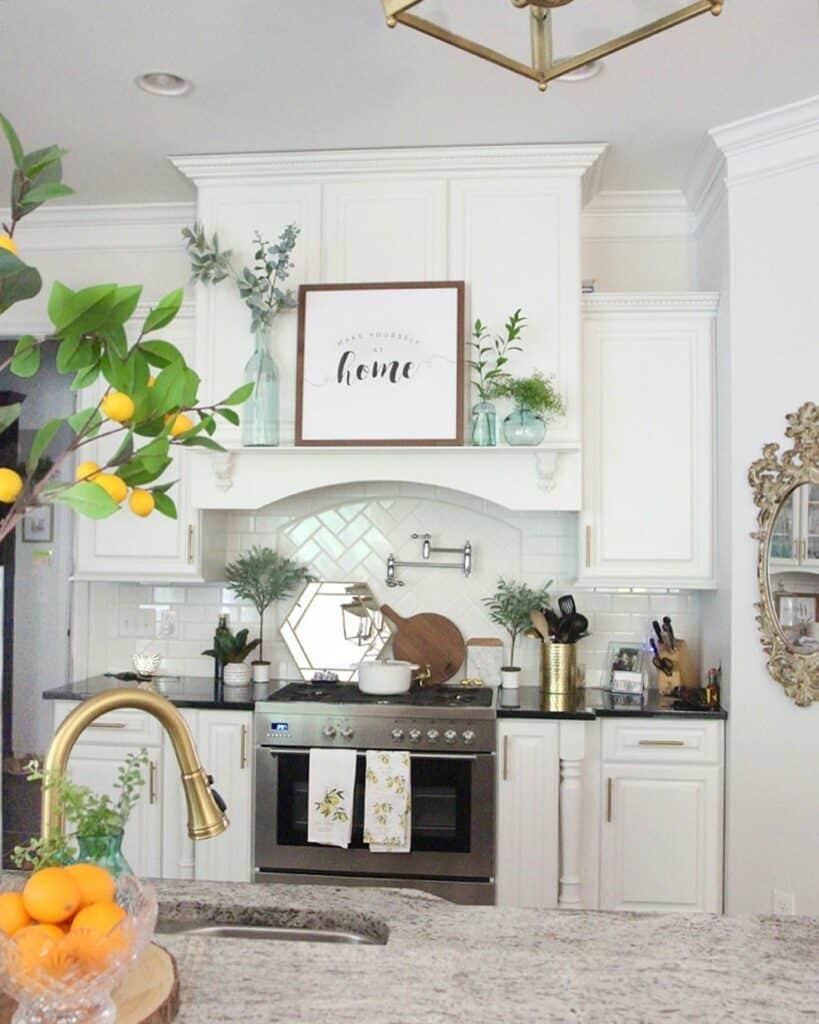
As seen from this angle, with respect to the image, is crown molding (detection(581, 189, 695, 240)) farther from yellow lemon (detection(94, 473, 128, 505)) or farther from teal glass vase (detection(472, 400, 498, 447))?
yellow lemon (detection(94, 473, 128, 505))

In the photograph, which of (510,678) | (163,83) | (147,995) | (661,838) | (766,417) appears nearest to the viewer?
(147,995)

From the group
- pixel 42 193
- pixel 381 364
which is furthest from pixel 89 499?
pixel 381 364

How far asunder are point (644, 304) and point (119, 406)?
3.23m

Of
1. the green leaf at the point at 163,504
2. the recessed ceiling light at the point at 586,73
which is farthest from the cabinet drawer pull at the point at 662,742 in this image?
the green leaf at the point at 163,504

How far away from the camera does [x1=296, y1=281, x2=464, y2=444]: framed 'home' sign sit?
3.74 m

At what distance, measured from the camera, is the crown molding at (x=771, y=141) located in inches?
132

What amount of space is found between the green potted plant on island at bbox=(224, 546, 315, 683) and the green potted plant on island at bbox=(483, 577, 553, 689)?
0.83 metres

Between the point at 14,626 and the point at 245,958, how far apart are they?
5.09m

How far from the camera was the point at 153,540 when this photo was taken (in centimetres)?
404

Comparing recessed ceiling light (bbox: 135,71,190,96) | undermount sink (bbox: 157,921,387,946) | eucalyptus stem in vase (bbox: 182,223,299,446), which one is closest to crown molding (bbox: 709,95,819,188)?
eucalyptus stem in vase (bbox: 182,223,299,446)

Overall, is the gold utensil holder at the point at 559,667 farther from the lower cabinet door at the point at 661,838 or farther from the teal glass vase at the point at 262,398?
the teal glass vase at the point at 262,398

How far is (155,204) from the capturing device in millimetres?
4355

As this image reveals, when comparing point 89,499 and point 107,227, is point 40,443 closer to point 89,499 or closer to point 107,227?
point 89,499

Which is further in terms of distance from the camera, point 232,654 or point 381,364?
point 232,654
